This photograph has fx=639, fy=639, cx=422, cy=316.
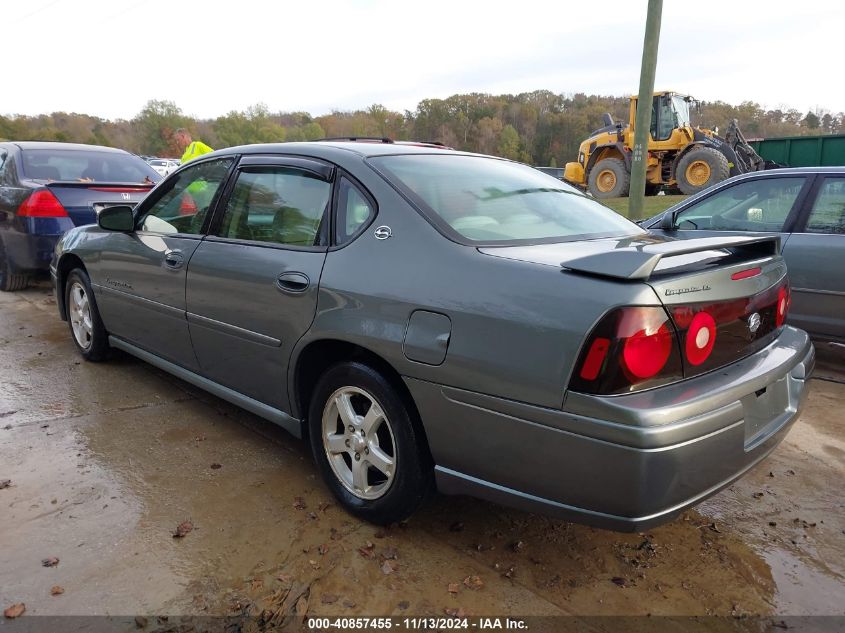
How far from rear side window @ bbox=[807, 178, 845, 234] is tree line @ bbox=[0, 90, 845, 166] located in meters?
44.9

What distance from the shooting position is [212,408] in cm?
385

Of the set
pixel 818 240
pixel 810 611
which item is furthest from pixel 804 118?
pixel 810 611

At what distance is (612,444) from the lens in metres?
1.84

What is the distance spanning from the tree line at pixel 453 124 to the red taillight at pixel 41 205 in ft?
139

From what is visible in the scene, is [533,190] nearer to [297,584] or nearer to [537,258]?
[537,258]

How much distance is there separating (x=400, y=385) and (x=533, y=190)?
1210 millimetres

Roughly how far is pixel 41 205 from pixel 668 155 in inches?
608

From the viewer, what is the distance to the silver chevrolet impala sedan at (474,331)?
74.5 inches

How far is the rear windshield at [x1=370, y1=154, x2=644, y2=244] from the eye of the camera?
98.5 inches

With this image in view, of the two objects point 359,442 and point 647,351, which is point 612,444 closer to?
point 647,351

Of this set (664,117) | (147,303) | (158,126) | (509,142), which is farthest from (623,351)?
(158,126)

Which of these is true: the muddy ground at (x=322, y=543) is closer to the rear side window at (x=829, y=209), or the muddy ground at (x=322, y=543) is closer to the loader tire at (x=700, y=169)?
the rear side window at (x=829, y=209)

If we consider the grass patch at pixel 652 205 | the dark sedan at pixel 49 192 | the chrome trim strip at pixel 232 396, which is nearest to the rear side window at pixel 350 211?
the chrome trim strip at pixel 232 396

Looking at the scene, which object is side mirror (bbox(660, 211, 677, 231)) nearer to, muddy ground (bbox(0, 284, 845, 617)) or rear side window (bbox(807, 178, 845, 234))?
rear side window (bbox(807, 178, 845, 234))
